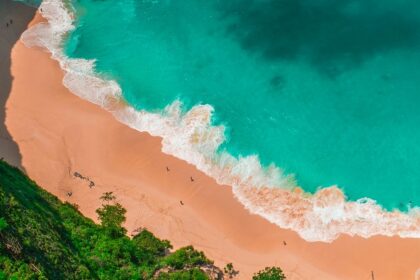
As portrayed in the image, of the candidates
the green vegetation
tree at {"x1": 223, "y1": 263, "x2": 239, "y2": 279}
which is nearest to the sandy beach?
tree at {"x1": 223, "y1": 263, "x2": 239, "y2": 279}

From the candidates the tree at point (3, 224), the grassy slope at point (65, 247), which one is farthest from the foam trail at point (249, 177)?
the tree at point (3, 224)

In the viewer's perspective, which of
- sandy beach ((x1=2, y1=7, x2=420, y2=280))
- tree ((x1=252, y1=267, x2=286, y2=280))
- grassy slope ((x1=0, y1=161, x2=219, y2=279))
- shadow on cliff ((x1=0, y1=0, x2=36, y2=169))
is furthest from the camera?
shadow on cliff ((x1=0, y1=0, x2=36, y2=169))

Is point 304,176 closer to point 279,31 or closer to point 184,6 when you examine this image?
point 279,31

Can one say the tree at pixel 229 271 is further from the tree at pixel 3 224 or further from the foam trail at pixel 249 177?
the tree at pixel 3 224

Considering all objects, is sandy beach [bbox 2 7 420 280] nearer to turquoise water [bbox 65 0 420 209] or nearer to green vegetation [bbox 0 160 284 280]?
green vegetation [bbox 0 160 284 280]

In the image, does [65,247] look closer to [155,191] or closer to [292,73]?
[155,191]
